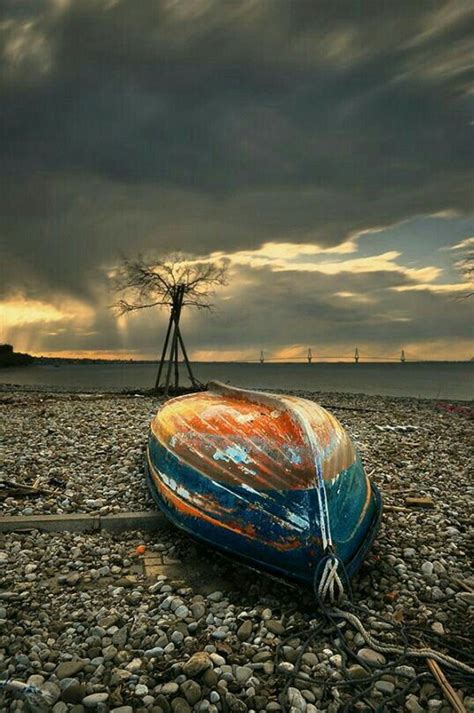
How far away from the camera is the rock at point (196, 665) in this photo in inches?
123

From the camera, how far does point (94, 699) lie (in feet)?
9.56

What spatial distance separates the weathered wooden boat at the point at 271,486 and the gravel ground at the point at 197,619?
373 mm

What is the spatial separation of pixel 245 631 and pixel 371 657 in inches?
34.8

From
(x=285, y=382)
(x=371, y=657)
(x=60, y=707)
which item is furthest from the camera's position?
(x=285, y=382)

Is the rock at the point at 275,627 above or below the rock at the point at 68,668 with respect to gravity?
above

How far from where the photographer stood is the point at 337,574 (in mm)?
3863

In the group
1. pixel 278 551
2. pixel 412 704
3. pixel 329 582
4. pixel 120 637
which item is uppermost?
pixel 278 551

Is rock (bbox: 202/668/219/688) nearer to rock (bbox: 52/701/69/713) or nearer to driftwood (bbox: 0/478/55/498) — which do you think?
rock (bbox: 52/701/69/713)

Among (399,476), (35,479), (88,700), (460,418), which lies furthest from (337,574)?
(460,418)

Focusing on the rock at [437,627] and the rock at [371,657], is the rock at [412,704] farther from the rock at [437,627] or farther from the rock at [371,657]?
the rock at [437,627]

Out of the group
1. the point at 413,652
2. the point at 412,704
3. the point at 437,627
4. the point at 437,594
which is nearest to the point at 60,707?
the point at 412,704

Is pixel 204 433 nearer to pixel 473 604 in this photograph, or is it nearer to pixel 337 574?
pixel 337 574

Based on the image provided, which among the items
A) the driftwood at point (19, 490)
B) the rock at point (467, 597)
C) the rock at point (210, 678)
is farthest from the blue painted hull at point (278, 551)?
the driftwood at point (19, 490)

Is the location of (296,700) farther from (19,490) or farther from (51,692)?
(19,490)
